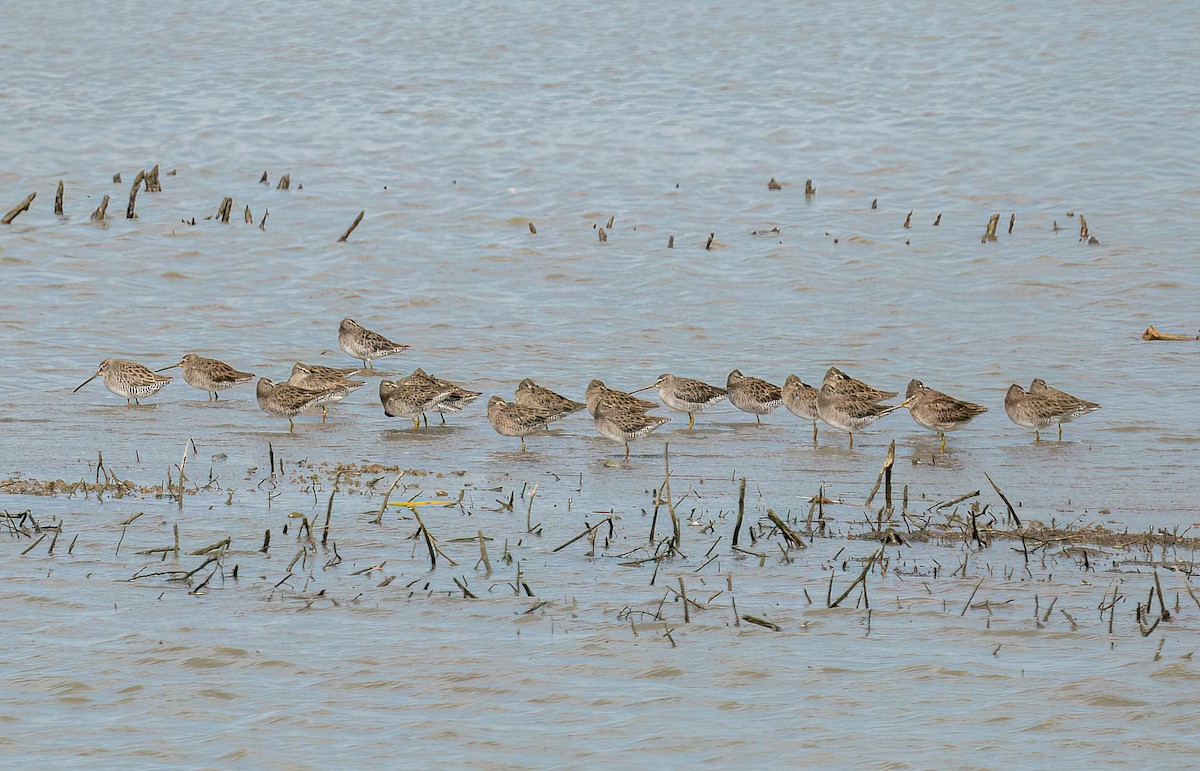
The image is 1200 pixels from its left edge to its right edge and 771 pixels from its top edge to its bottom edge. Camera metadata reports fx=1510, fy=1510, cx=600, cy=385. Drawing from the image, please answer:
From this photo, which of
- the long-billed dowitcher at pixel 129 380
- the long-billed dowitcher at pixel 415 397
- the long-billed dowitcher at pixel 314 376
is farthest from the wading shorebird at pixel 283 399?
the long-billed dowitcher at pixel 129 380

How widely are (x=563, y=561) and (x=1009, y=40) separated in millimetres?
26203

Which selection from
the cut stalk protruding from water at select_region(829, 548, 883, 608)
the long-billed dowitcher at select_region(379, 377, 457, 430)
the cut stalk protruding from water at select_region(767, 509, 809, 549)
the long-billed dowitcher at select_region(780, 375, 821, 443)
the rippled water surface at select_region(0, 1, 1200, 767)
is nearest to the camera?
the rippled water surface at select_region(0, 1, 1200, 767)

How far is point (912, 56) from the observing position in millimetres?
31188

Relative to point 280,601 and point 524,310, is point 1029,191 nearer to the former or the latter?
point 524,310

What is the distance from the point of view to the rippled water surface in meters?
6.33

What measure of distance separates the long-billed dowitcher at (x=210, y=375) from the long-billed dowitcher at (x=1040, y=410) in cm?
699

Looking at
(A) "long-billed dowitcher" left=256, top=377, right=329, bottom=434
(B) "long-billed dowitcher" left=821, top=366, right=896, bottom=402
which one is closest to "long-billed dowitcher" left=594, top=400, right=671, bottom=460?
(B) "long-billed dowitcher" left=821, top=366, right=896, bottom=402

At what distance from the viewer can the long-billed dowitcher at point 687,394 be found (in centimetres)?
1323

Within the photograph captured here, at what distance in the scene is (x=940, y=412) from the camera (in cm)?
1220

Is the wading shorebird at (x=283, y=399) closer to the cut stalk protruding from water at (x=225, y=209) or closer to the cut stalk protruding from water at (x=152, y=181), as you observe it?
the cut stalk protruding from water at (x=225, y=209)

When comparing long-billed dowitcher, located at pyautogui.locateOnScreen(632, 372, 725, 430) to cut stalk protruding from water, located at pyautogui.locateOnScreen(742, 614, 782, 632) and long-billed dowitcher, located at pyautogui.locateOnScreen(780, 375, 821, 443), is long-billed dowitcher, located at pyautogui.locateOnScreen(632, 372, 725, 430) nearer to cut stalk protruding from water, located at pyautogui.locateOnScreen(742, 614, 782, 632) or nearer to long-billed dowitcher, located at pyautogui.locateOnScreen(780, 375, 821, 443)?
long-billed dowitcher, located at pyautogui.locateOnScreen(780, 375, 821, 443)

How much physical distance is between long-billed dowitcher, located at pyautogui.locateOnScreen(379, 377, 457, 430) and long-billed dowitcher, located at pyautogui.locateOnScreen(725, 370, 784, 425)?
250 centimetres

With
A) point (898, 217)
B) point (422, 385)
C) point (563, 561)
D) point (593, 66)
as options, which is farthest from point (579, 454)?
point (593, 66)

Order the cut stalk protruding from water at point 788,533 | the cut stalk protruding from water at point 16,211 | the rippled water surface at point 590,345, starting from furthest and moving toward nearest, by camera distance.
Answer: the cut stalk protruding from water at point 16,211 → the cut stalk protruding from water at point 788,533 → the rippled water surface at point 590,345
